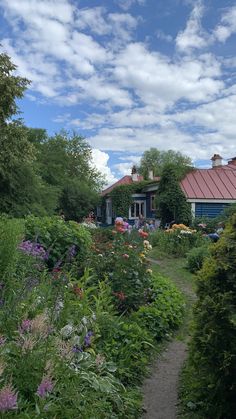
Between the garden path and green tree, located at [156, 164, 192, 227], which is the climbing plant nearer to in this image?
green tree, located at [156, 164, 192, 227]

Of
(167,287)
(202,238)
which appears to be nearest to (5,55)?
(202,238)

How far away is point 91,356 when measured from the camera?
11.2ft

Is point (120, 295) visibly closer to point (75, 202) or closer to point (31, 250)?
point (31, 250)

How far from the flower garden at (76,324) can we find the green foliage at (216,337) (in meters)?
0.61

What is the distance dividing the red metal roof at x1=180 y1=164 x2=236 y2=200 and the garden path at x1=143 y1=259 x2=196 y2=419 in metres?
18.7

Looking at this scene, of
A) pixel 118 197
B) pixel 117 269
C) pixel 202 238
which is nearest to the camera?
pixel 117 269

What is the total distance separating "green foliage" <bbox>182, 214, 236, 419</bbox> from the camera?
2.89 meters

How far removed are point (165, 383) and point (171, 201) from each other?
63.1 feet

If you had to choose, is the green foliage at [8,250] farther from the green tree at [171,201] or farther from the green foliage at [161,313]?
the green tree at [171,201]

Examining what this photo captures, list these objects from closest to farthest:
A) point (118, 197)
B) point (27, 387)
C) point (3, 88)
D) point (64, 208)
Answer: point (27, 387), point (3, 88), point (118, 197), point (64, 208)

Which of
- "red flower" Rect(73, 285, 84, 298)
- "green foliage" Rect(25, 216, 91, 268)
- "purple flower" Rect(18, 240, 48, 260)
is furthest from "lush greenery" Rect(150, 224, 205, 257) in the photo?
"red flower" Rect(73, 285, 84, 298)

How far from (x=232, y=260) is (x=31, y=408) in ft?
5.61

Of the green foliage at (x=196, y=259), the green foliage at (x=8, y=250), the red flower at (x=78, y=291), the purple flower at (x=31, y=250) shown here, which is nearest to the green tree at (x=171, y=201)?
the green foliage at (x=196, y=259)

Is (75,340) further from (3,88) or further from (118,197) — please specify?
(118,197)
